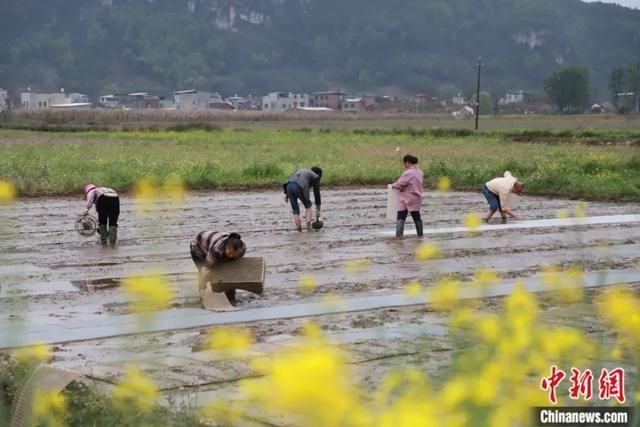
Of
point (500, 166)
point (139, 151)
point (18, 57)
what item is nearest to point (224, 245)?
point (500, 166)

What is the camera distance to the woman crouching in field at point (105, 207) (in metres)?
14.2

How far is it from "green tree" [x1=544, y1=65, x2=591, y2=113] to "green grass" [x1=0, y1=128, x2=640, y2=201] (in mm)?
92879

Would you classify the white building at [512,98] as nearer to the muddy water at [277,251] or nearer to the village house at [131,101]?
the village house at [131,101]

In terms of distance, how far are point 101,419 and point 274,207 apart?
15.1 m

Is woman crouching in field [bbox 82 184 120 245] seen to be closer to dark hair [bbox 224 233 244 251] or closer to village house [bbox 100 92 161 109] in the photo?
dark hair [bbox 224 233 244 251]

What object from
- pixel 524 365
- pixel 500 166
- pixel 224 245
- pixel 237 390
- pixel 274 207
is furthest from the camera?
pixel 500 166

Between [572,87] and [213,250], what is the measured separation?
13599 cm

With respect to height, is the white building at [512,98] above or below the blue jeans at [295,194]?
above

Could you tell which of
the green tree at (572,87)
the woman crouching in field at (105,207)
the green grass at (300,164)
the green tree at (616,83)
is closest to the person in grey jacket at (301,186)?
the woman crouching in field at (105,207)

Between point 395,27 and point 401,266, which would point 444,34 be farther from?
point 401,266

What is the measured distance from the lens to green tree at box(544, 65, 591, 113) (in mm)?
140375

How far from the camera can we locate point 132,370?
3.48 metres

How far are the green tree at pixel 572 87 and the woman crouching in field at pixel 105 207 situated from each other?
5107 inches


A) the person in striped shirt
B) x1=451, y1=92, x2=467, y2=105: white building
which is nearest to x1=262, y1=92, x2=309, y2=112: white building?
x1=451, y1=92, x2=467, y2=105: white building
